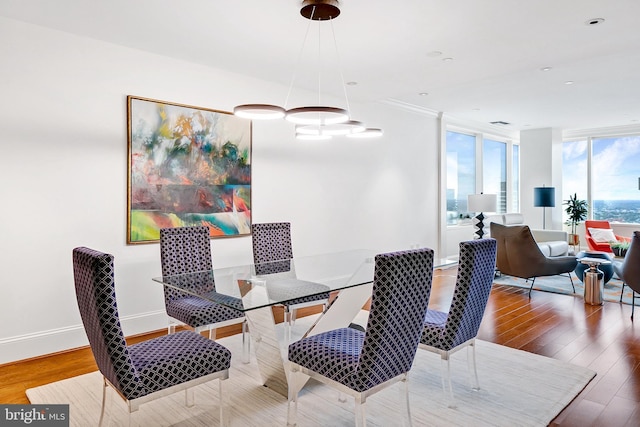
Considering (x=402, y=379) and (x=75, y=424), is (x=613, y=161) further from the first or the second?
(x=75, y=424)

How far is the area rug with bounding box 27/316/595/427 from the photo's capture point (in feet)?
7.57

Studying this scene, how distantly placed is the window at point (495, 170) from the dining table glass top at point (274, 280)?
20.3 feet

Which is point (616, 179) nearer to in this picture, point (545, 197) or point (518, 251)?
point (545, 197)

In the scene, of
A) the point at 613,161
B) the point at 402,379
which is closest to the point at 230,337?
the point at 402,379

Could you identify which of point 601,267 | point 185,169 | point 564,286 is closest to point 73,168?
point 185,169

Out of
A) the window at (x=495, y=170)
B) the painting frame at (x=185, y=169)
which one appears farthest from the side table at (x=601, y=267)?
the painting frame at (x=185, y=169)

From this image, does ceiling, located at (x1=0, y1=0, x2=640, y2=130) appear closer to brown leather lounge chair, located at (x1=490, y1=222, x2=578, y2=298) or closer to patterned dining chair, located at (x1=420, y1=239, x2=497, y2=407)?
patterned dining chair, located at (x1=420, y1=239, x2=497, y2=407)

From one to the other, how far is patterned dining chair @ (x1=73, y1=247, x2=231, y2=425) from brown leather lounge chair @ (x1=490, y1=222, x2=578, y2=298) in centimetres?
422

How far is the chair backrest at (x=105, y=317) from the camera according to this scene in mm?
1718

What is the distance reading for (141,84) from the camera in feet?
12.4

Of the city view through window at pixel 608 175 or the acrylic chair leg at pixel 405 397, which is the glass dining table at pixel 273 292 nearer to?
the acrylic chair leg at pixel 405 397

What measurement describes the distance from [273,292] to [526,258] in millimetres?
3899

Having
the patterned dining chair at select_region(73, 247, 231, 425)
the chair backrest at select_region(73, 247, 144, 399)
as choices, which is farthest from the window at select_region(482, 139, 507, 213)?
the chair backrest at select_region(73, 247, 144, 399)

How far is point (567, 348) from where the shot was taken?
3.42 meters
